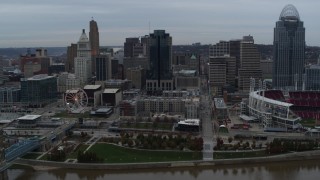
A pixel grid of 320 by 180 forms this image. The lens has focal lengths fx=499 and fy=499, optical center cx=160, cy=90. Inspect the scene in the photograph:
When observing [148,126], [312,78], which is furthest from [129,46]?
[148,126]

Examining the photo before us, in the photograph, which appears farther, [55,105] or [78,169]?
[55,105]

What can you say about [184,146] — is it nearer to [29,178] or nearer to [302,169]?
[302,169]

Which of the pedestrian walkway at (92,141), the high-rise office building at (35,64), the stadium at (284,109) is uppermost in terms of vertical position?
the high-rise office building at (35,64)

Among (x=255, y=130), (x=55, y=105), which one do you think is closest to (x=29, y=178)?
(x=255, y=130)

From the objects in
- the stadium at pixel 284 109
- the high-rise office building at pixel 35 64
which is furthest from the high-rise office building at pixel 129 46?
the stadium at pixel 284 109

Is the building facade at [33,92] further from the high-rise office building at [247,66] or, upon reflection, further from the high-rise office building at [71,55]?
the high-rise office building at [71,55]

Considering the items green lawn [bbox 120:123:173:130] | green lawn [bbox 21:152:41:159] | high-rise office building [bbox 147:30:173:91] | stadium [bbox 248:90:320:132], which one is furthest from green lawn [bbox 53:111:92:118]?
high-rise office building [bbox 147:30:173:91]
